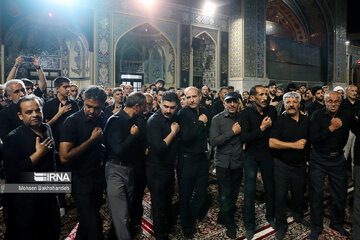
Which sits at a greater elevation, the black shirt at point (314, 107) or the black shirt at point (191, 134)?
the black shirt at point (314, 107)

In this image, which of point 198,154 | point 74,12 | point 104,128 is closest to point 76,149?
point 104,128

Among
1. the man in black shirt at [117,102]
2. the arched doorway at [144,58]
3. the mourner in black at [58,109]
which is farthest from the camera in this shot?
the arched doorway at [144,58]

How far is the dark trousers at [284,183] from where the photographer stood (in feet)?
9.27

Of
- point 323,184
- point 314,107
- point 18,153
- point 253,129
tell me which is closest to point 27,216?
point 18,153

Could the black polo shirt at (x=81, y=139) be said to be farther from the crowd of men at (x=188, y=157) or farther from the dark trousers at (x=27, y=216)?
the dark trousers at (x=27, y=216)

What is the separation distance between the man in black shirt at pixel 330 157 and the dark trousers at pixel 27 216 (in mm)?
2679

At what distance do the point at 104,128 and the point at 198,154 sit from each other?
1.04 meters

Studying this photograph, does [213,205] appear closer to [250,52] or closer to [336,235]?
[336,235]

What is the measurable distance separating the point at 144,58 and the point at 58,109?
987 cm

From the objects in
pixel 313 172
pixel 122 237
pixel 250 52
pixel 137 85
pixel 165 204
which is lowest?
pixel 122 237

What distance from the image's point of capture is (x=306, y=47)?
16.8m

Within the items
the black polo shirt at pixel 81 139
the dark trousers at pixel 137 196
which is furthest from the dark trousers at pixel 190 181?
the black polo shirt at pixel 81 139

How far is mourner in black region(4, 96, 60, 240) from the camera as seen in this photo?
1945 millimetres

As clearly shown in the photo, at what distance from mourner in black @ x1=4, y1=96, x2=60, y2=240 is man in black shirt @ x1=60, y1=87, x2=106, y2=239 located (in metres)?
0.17
